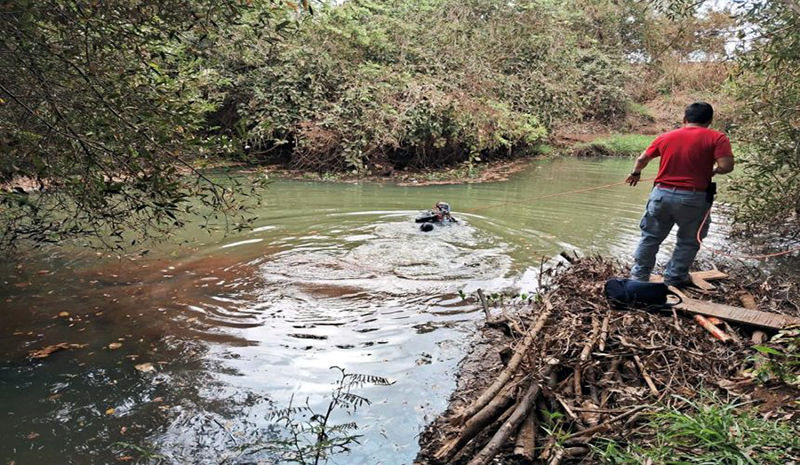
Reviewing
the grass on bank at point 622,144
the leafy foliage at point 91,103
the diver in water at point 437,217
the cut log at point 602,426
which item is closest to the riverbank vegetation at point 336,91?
the leafy foliage at point 91,103

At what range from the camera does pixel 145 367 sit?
4.65 m

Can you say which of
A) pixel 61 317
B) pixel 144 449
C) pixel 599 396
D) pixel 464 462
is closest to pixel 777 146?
pixel 599 396

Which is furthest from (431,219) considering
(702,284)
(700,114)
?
(700,114)

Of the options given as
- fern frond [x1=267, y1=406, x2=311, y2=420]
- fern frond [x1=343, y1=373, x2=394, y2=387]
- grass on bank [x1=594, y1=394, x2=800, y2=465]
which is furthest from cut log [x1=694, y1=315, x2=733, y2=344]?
fern frond [x1=267, y1=406, x2=311, y2=420]

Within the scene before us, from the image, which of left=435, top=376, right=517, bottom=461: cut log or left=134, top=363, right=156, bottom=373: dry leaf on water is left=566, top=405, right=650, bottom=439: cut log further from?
left=134, top=363, right=156, bottom=373: dry leaf on water

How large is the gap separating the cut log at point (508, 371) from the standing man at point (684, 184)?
134 cm

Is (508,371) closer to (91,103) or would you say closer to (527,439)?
(527,439)

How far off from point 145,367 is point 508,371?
3.15 metres

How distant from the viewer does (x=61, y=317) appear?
568 centimetres

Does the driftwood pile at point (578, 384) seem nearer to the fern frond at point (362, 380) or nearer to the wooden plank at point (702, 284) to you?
the fern frond at point (362, 380)

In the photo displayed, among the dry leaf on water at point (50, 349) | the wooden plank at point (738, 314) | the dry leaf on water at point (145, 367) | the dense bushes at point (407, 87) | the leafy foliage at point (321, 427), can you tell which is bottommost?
the leafy foliage at point (321, 427)

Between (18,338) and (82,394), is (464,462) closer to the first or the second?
(82,394)

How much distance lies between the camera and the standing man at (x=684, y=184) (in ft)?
15.1

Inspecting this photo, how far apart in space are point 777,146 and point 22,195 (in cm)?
838
